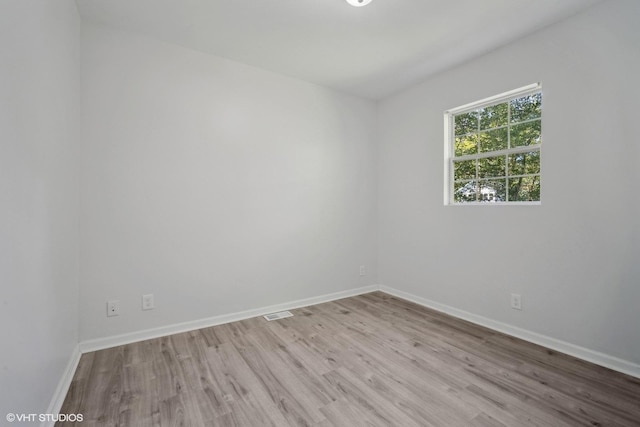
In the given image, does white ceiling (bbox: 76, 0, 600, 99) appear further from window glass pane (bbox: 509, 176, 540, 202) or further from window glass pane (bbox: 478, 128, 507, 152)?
window glass pane (bbox: 509, 176, 540, 202)

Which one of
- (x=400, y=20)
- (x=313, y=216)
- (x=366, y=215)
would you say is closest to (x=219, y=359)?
(x=313, y=216)

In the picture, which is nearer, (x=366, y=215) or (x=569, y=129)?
A: (x=569, y=129)

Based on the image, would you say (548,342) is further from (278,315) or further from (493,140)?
(278,315)

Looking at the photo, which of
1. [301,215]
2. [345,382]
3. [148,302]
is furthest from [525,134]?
[148,302]

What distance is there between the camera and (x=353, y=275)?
386 centimetres

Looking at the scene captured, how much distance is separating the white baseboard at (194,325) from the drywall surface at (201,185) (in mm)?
52

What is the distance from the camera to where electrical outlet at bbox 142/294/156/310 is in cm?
251

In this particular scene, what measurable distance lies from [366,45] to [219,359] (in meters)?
2.94

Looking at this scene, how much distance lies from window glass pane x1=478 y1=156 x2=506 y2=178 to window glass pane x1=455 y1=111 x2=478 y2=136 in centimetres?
36

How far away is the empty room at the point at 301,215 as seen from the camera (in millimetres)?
1579

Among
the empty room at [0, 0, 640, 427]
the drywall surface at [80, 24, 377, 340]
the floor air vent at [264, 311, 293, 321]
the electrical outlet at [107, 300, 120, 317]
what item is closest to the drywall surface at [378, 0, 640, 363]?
the empty room at [0, 0, 640, 427]

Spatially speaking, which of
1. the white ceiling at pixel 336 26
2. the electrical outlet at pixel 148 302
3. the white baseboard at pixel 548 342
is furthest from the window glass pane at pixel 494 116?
the electrical outlet at pixel 148 302

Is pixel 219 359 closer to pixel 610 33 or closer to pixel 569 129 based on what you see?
pixel 569 129

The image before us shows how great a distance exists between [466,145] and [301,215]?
1.97 metres
